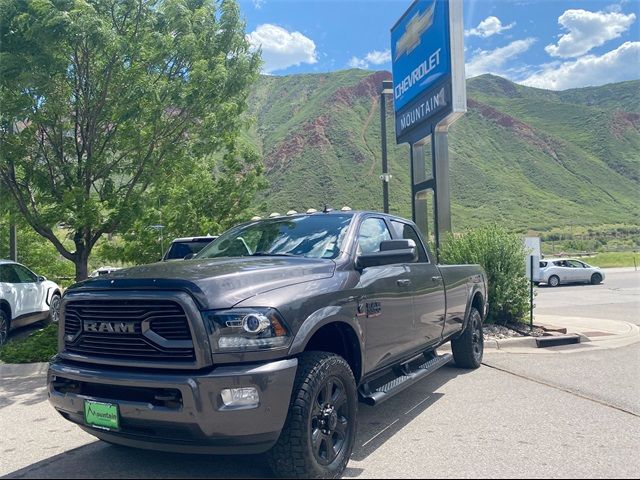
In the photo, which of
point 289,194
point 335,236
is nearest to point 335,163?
point 289,194

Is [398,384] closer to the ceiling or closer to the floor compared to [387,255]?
closer to the floor

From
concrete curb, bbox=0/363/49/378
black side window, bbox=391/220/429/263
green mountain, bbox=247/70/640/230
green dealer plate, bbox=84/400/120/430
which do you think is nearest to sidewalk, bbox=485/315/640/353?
black side window, bbox=391/220/429/263

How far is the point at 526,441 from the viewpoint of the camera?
4.33 meters

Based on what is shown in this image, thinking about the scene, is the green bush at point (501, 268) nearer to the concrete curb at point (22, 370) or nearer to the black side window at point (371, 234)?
the black side window at point (371, 234)

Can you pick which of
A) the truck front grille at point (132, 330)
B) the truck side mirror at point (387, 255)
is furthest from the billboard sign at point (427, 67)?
the truck front grille at point (132, 330)

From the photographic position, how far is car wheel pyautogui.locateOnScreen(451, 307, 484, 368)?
6895mm

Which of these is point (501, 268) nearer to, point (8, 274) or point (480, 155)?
point (8, 274)

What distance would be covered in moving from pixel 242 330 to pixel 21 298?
27.7 feet

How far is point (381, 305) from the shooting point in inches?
172

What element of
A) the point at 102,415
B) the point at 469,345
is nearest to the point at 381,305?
the point at 102,415

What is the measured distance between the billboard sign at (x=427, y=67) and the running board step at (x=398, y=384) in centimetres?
632

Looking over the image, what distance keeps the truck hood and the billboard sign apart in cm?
768

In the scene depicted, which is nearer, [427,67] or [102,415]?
[102,415]

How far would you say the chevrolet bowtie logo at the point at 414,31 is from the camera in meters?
11.7
